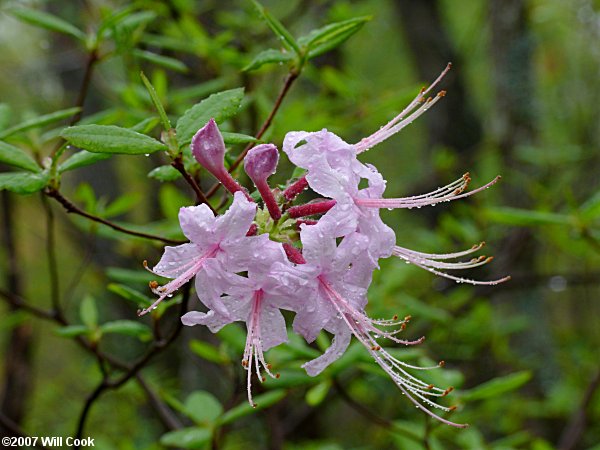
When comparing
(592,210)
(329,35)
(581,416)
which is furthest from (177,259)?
(581,416)

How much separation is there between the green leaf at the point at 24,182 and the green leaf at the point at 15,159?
0.01 m

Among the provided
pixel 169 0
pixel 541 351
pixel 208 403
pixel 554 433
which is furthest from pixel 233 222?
pixel 554 433

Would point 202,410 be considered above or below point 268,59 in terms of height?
below

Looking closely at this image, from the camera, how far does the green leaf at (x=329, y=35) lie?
136cm

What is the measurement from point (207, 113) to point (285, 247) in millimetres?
259

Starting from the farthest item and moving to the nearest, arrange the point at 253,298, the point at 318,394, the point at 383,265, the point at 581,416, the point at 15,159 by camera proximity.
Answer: the point at 383,265 → the point at 581,416 → the point at 318,394 → the point at 15,159 → the point at 253,298

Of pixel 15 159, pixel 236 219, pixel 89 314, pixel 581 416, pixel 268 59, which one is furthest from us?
pixel 581 416

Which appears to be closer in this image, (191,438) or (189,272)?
(189,272)

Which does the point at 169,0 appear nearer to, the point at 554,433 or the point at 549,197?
the point at 549,197

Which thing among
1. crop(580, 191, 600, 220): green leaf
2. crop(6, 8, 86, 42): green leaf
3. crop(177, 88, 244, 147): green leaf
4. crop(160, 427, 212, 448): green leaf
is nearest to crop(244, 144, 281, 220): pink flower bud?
crop(177, 88, 244, 147): green leaf

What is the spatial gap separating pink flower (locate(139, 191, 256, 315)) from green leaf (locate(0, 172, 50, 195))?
31 centimetres

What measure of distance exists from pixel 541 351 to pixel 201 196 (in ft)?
11.1

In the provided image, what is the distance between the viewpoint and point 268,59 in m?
1.31

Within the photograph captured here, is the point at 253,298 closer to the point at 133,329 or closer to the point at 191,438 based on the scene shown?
the point at 133,329
